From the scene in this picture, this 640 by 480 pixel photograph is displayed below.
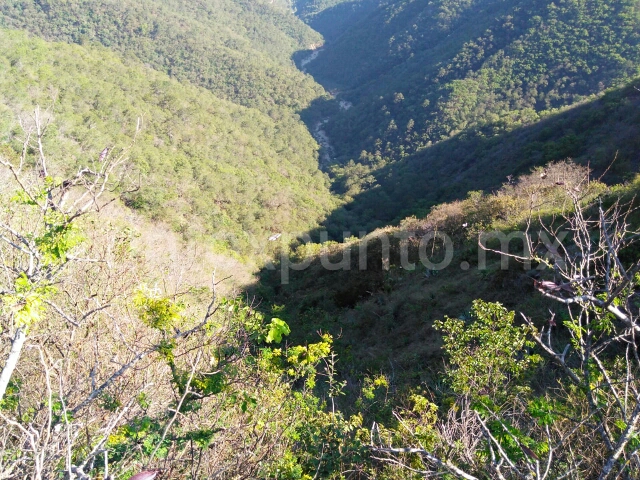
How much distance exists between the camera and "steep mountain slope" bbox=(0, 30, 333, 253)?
2562 cm

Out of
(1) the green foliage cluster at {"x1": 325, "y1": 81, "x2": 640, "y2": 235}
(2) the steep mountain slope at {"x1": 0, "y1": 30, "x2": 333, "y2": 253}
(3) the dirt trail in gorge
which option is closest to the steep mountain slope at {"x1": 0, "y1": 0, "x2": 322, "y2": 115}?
(3) the dirt trail in gorge

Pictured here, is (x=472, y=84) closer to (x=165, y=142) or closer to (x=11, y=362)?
(x=165, y=142)

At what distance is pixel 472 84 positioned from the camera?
57.8m

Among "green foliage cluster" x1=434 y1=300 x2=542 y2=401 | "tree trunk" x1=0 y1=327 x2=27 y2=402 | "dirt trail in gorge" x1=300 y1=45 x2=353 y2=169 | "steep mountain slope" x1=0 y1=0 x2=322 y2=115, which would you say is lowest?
"dirt trail in gorge" x1=300 y1=45 x2=353 y2=169

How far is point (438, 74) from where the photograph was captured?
213ft

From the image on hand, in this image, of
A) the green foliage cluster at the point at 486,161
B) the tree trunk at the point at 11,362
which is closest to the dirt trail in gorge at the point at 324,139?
the green foliage cluster at the point at 486,161

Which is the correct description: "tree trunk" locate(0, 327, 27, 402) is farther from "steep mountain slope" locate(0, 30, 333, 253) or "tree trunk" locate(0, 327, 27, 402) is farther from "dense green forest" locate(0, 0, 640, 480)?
"steep mountain slope" locate(0, 30, 333, 253)

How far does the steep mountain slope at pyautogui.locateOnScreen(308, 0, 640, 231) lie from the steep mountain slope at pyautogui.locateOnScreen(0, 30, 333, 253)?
11035 mm

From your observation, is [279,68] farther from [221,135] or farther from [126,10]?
[221,135]

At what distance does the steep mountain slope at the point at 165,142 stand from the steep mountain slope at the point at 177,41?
23979 mm

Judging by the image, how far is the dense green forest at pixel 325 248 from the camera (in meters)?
2.40

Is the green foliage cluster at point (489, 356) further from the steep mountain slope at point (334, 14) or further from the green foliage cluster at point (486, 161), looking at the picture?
the steep mountain slope at point (334, 14)

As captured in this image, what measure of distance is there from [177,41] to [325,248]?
7785 centimetres

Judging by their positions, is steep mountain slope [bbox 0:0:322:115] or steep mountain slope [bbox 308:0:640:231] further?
steep mountain slope [bbox 0:0:322:115]
